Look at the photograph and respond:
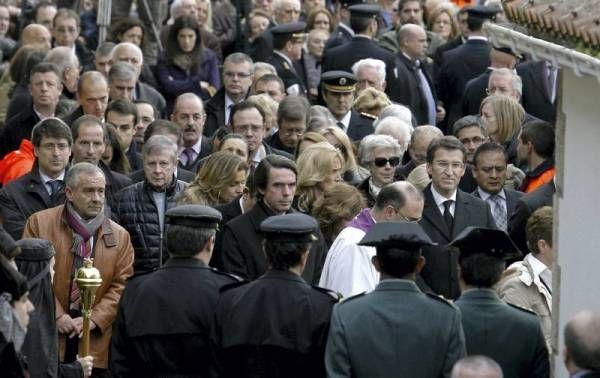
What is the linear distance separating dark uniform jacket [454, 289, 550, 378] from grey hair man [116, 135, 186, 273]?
361 centimetres

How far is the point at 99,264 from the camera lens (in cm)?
1148

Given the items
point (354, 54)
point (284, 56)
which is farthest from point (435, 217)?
point (284, 56)

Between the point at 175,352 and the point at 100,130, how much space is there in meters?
4.07

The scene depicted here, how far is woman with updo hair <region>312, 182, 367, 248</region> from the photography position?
11797mm

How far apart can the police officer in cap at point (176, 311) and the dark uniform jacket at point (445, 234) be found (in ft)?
6.73

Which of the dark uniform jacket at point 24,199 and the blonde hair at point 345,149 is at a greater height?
the blonde hair at point 345,149

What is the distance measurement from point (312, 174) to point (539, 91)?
544 centimetres

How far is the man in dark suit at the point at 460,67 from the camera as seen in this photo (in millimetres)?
18812

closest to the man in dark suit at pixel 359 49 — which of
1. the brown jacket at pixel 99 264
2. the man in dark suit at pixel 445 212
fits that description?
the man in dark suit at pixel 445 212

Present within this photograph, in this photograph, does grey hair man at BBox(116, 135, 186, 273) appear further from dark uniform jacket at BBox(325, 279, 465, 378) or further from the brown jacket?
dark uniform jacket at BBox(325, 279, 465, 378)

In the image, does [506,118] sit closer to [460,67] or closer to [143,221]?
[143,221]

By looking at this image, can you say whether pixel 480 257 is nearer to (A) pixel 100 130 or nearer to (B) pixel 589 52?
(B) pixel 589 52

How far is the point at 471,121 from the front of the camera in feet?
47.4

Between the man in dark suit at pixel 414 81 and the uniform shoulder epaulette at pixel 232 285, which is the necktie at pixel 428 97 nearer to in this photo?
the man in dark suit at pixel 414 81
